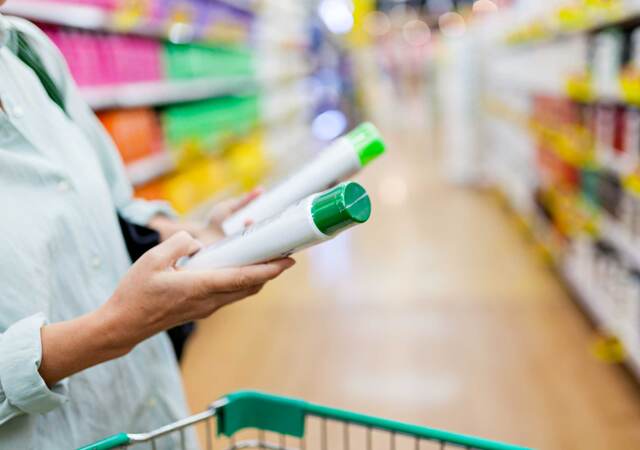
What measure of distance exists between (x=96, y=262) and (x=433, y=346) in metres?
2.64

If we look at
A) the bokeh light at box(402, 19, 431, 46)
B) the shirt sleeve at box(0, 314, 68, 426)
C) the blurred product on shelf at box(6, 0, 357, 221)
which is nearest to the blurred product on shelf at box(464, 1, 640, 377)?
the blurred product on shelf at box(6, 0, 357, 221)

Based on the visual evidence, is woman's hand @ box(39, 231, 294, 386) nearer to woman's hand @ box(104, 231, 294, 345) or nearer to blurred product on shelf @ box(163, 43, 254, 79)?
woman's hand @ box(104, 231, 294, 345)

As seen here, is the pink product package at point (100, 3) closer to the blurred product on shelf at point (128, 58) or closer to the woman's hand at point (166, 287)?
the blurred product on shelf at point (128, 58)

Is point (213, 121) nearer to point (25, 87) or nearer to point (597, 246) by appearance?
point (597, 246)

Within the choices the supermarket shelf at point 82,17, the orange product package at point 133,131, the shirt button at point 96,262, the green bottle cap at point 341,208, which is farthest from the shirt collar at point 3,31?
the orange product package at point 133,131

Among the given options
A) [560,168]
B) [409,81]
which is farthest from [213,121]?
[409,81]

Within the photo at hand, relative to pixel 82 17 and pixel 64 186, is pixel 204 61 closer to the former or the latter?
pixel 82 17

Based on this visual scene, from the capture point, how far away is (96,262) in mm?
996

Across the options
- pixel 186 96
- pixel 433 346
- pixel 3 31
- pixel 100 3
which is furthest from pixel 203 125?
pixel 3 31

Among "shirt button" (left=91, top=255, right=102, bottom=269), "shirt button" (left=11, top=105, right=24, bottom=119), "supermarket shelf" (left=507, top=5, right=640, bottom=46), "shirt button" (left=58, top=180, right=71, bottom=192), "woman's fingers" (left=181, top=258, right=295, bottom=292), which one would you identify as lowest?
"shirt button" (left=91, top=255, right=102, bottom=269)

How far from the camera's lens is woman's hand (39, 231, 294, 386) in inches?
31.2

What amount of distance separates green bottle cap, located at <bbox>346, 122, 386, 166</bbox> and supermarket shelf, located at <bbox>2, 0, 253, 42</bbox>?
1764 mm

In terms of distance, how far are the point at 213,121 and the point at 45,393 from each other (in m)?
4.26

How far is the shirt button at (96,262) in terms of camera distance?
0.99 m
